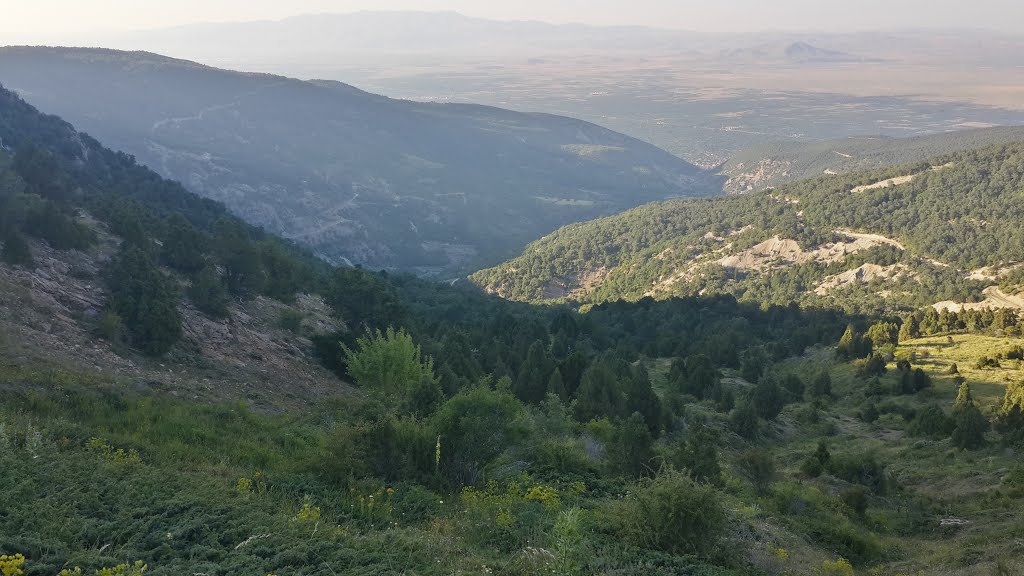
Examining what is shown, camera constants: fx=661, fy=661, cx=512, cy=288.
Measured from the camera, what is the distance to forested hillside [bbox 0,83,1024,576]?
1164cm

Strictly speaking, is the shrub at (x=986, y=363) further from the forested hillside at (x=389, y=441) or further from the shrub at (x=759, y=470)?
the shrub at (x=759, y=470)

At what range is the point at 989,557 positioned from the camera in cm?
1581

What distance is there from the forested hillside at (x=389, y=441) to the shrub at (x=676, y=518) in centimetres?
5

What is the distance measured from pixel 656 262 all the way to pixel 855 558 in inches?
4489

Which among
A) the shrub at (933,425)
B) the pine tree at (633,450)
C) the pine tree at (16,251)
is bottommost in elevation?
the shrub at (933,425)

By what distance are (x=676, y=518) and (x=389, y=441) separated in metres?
7.36

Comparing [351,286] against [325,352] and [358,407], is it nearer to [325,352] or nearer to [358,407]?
[325,352]

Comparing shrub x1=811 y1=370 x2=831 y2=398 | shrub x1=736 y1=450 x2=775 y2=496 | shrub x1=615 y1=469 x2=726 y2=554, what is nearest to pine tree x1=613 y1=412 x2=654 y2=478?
shrub x1=736 y1=450 x2=775 y2=496

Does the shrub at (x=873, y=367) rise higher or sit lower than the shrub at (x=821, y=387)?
higher

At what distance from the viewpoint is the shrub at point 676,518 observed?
43.3ft

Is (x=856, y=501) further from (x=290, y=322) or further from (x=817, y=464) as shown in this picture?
(x=290, y=322)

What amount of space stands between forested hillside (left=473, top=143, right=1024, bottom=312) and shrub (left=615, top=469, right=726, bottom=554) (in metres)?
85.5

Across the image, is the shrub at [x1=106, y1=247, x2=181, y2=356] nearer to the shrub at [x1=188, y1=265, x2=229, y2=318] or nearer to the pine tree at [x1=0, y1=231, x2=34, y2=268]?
the shrub at [x1=188, y1=265, x2=229, y2=318]

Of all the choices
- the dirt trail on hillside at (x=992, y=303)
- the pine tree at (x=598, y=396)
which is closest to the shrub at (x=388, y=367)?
the pine tree at (x=598, y=396)
